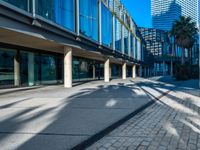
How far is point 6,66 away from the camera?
23.8 metres

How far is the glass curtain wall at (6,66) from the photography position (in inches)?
910

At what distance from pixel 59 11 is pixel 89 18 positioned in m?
8.74

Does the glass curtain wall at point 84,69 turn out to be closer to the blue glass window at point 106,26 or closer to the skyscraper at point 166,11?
the blue glass window at point 106,26

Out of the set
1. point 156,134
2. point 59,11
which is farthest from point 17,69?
point 156,134

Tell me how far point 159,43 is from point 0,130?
105680 mm

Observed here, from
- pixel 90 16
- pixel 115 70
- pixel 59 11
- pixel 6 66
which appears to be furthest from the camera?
pixel 115 70

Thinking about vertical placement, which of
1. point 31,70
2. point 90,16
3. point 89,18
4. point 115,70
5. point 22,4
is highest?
point 90,16

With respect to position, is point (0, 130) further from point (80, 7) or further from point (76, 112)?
point (80, 7)

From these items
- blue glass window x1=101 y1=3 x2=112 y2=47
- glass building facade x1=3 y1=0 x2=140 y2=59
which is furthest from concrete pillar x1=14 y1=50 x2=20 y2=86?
blue glass window x1=101 y1=3 x2=112 y2=47

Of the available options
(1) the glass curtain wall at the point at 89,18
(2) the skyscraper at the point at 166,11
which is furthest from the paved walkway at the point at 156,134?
(2) the skyscraper at the point at 166,11

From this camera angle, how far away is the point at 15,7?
15.4 meters

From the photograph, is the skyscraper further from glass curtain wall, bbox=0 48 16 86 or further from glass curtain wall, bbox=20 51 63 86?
glass curtain wall, bbox=0 48 16 86

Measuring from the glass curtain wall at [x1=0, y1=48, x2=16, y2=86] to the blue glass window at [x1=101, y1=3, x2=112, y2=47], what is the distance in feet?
50.0

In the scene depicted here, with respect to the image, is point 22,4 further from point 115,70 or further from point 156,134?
point 115,70
